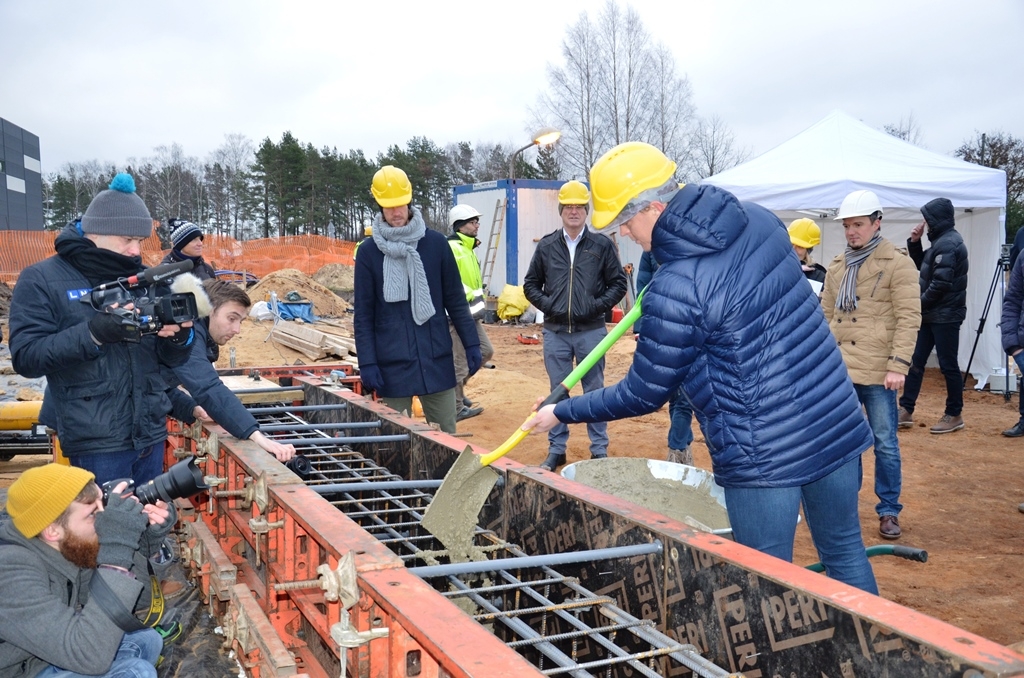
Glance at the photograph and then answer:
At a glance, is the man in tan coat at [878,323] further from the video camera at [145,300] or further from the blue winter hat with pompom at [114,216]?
the blue winter hat with pompom at [114,216]

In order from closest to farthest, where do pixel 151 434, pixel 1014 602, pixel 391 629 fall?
1. pixel 391 629
2. pixel 151 434
3. pixel 1014 602

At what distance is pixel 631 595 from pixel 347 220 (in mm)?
49113

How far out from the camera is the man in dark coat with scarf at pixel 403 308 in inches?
178

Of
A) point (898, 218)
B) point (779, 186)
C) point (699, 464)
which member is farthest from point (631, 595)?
point (898, 218)

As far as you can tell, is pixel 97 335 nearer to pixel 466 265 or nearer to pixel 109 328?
pixel 109 328

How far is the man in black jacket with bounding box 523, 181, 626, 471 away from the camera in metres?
5.78

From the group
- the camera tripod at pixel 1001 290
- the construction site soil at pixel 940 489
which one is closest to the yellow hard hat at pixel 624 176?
the construction site soil at pixel 940 489

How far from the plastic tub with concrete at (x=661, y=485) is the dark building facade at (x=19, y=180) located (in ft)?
143

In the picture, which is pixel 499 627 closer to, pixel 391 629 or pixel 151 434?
pixel 391 629

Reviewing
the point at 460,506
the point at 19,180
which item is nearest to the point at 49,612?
the point at 460,506

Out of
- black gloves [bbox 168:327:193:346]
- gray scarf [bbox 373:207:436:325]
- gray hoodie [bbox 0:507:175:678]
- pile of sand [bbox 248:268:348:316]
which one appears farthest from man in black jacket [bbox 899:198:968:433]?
pile of sand [bbox 248:268:348:316]

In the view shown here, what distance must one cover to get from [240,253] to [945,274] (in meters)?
27.3

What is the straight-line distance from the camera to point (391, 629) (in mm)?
1825

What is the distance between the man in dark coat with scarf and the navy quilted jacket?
7.74 ft
